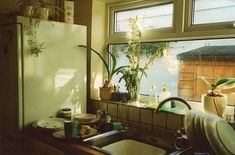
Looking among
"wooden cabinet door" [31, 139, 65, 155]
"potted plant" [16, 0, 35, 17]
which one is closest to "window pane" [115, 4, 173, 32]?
"potted plant" [16, 0, 35, 17]

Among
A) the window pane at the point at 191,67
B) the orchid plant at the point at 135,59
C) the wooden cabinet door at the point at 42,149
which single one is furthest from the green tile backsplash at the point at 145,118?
the wooden cabinet door at the point at 42,149

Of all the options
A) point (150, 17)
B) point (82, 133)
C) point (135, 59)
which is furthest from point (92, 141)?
point (150, 17)

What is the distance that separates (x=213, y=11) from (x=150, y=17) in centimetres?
55

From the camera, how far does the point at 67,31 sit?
76.5 inches

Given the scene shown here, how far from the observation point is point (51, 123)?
69.7 inches

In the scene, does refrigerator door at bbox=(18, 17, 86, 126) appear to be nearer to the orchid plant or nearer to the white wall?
the white wall

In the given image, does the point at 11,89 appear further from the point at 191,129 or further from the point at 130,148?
the point at 191,129

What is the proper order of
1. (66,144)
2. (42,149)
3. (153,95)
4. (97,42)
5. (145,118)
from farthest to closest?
(97,42)
(153,95)
(145,118)
(42,149)
(66,144)

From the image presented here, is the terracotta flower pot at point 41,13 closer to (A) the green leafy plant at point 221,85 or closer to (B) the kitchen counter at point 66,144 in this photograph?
(B) the kitchen counter at point 66,144

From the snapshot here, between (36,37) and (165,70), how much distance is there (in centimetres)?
104

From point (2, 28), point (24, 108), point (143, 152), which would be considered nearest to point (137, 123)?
point (143, 152)

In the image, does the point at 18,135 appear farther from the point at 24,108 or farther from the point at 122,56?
the point at 122,56

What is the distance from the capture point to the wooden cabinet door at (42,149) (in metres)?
1.49

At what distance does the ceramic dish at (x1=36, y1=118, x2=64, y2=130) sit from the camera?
169cm
